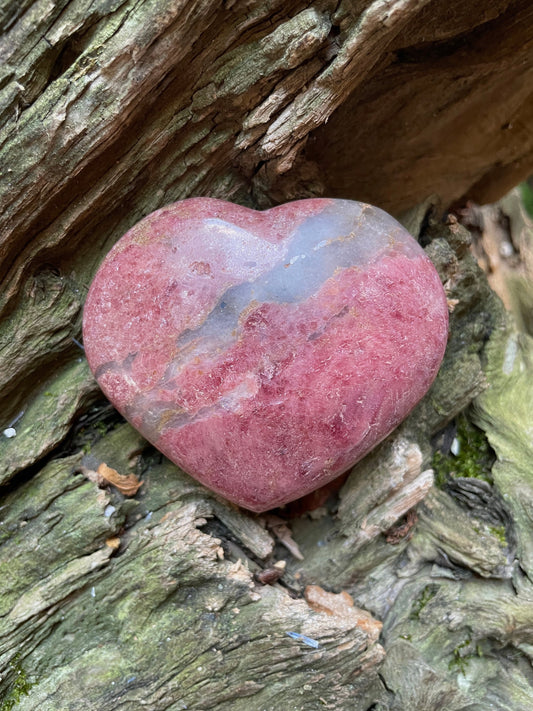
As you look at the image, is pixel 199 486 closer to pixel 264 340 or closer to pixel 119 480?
pixel 119 480

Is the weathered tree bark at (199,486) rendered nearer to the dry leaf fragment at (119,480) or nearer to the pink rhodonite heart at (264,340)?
the dry leaf fragment at (119,480)

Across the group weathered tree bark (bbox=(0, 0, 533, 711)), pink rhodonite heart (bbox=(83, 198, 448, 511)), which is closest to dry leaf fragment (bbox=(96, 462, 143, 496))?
weathered tree bark (bbox=(0, 0, 533, 711))

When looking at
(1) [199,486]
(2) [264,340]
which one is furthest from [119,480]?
(2) [264,340]

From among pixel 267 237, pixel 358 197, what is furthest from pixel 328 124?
pixel 267 237

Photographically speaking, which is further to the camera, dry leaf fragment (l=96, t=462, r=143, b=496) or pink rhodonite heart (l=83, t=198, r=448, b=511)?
dry leaf fragment (l=96, t=462, r=143, b=496)

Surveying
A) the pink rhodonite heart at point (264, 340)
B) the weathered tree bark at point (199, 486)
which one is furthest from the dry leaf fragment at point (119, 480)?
the pink rhodonite heart at point (264, 340)

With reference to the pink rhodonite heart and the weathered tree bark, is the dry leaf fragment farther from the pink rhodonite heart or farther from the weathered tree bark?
the pink rhodonite heart
